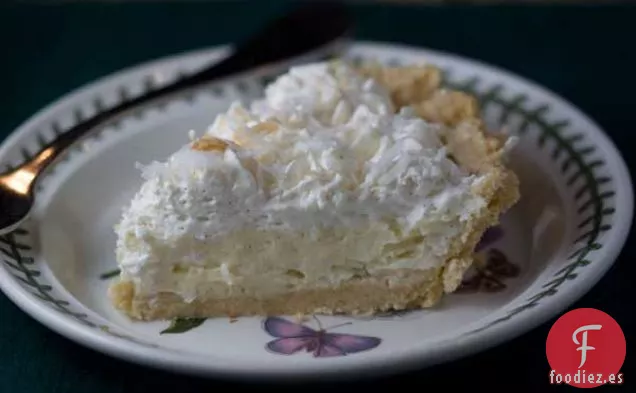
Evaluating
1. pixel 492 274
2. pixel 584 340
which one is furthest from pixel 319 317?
pixel 584 340

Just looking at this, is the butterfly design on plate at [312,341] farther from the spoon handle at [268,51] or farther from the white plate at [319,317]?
the spoon handle at [268,51]

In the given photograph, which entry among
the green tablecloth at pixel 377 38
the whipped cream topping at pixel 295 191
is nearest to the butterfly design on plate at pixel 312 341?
the whipped cream topping at pixel 295 191

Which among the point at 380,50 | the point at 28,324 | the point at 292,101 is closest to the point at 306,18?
the point at 380,50

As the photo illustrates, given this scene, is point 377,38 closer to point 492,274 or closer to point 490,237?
point 490,237

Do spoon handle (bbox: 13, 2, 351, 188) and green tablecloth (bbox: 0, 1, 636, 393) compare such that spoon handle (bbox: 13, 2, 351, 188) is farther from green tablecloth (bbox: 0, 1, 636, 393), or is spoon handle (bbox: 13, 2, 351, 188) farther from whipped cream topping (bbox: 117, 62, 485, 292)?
whipped cream topping (bbox: 117, 62, 485, 292)

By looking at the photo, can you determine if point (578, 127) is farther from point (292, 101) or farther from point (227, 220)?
point (227, 220)
